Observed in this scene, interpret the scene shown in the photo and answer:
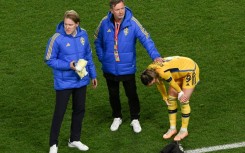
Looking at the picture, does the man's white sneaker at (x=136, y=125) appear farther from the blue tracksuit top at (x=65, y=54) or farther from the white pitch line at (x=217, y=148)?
the blue tracksuit top at (x=65, y=54)

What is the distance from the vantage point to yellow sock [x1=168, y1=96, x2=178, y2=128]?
11289 mm

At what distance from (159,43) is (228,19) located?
179 centimetres

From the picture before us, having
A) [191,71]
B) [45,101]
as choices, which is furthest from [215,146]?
[45,101]

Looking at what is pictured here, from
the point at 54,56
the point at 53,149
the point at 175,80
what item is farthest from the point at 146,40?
the point at 53,149

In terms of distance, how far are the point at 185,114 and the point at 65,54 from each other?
2.18m

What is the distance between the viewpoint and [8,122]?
1190cm

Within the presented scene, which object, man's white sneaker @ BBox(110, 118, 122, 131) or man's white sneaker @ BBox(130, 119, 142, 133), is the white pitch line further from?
man's white sneaker @ BBox(110, 118, 122, 131)

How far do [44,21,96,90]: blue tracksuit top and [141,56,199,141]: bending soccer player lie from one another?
3.25ft

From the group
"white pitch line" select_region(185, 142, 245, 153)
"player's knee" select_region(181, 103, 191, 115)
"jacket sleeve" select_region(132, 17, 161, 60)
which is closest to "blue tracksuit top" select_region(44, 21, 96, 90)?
"jacket sleeve" select_region(132, 17, 161, 60)

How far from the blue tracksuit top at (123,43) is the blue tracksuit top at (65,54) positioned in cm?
63

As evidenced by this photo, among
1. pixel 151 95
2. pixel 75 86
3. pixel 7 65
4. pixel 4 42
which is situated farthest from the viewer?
pixel 4 42

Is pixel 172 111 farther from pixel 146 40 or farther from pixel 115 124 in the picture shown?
pixel 146 40

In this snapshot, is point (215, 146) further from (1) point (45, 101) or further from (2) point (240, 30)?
(2) point (240, 30)

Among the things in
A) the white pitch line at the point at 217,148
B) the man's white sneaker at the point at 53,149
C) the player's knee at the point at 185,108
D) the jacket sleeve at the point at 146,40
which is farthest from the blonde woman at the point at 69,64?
the white pitch line at the point at 217,148
